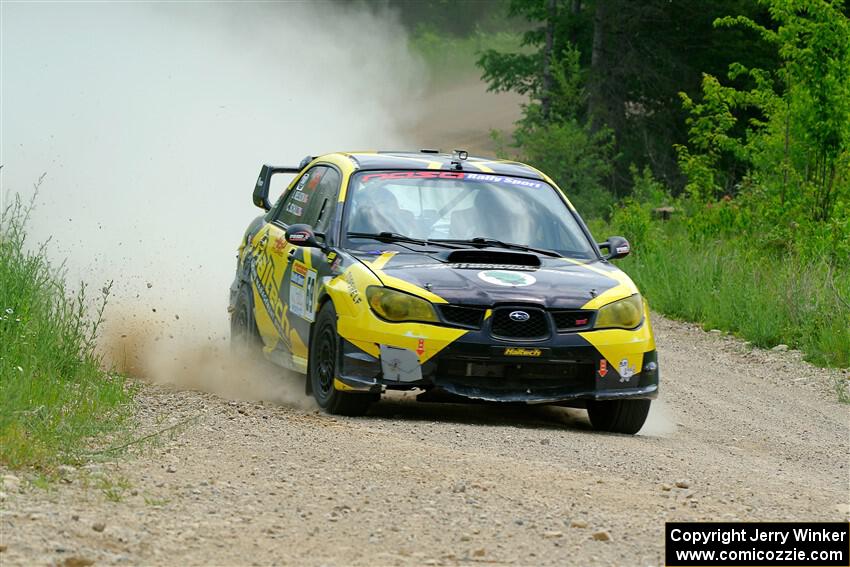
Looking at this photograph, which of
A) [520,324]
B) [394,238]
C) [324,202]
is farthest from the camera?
[324,202]

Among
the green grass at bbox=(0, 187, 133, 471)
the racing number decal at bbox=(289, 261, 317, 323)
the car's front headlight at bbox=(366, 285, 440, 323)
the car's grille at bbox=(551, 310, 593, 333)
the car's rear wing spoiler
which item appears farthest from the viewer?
the car's rear wing spoiler

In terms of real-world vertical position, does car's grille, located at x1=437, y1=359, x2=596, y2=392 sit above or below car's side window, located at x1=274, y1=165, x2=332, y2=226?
below

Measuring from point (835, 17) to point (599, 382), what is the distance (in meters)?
10.9

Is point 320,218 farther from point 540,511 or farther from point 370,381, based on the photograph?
point 540,511

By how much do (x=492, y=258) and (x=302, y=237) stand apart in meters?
1.24

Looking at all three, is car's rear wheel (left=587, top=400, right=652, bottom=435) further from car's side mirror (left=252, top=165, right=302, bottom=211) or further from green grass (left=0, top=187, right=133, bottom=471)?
car's side mirror (left=252, top=165, right=302, bottom=211)

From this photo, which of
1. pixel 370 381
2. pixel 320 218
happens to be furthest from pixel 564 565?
pixel 320 218

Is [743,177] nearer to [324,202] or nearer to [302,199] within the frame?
[302,199]

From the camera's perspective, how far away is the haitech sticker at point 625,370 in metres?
10.2

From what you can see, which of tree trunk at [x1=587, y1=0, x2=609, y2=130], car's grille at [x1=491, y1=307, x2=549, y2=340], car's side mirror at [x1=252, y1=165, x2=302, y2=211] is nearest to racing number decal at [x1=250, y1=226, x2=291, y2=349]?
car's side mirror at [x1=252, y1=165, x2=302, y2=211]

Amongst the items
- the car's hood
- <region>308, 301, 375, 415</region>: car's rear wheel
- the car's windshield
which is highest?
the car's windshield

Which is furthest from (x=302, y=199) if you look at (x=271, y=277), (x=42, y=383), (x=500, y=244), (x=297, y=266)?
(x=42, y=383)

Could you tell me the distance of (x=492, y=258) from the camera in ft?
34.5

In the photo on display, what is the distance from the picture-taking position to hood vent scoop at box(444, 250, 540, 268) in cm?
1044
